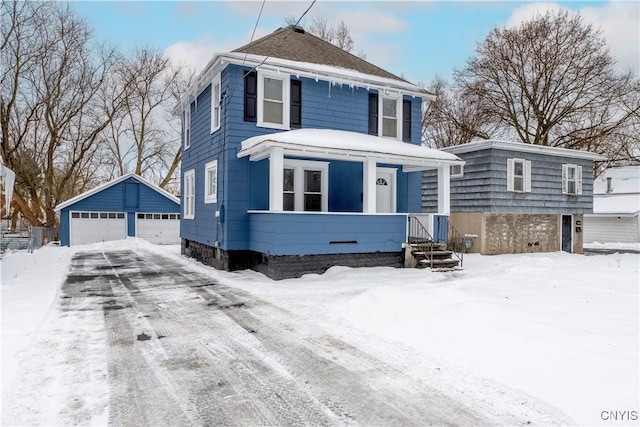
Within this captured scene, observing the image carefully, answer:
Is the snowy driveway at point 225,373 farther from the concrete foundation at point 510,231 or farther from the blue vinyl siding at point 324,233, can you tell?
the concrete foundation at point 510,231

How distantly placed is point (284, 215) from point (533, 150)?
12.1m

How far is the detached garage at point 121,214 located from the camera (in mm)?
22906

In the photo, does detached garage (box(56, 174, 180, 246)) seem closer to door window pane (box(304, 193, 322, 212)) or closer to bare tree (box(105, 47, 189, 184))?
bare tree (box(105, 47, 189, 184))

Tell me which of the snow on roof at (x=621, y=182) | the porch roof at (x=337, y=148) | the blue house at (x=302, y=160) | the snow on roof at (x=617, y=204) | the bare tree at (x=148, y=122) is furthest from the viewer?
the bare tree at (x=148, y=122)

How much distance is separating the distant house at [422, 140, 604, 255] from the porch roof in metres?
4.03

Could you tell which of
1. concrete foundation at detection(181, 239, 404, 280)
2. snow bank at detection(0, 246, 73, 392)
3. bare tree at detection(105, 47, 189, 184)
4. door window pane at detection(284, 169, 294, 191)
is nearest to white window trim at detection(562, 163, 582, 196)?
concrete foundation at detection(181, 239, 404, 280)

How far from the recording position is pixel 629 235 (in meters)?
27.1

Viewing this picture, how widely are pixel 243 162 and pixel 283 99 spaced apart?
2.26 meters

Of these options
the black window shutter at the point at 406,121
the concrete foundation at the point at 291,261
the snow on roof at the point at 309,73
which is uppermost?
the snow on roof at the point at 309,73

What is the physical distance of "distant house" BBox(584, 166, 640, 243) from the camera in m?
26.8

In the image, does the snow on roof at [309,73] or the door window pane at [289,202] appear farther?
the door window pane at [289,202]

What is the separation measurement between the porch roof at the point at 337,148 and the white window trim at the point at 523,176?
5.45 meters

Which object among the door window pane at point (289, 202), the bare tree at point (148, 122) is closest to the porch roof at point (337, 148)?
the door window pane at point (289, 202)

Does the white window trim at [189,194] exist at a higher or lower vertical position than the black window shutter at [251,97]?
lower
